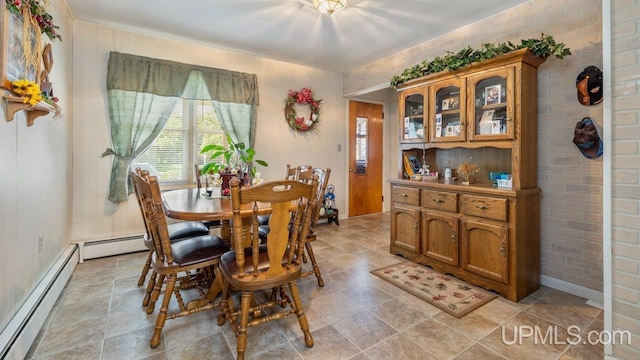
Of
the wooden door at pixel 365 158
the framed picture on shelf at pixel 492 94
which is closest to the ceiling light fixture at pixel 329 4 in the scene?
the framed picture on shelf at pixel 492 94

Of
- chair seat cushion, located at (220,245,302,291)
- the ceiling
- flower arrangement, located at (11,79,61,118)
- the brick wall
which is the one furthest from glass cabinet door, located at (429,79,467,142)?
flower arrangement, located at (11,79,61,118)

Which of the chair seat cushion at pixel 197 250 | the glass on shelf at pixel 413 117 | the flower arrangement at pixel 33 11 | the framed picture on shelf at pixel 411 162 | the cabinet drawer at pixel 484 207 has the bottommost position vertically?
the chair seat cushion at pixel 197 250

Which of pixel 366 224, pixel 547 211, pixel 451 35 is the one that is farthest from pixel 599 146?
pixel 366 224

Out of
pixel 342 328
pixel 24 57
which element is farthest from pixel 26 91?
pixel 342 328

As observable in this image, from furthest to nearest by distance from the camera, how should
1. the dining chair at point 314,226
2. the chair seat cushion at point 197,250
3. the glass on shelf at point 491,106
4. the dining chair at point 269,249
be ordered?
the glass on shelf at point 491,106
the dining chair at point 314,226
the chair seat cushion at point 197,250
the dining chair at point 269,249

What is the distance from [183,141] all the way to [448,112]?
3.29 m

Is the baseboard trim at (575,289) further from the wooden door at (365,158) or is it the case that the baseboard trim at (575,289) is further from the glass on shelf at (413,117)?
the wooden door at (365,158)

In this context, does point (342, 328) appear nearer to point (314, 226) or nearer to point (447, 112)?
point (314, 226)

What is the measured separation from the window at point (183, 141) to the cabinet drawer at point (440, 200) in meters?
2.85

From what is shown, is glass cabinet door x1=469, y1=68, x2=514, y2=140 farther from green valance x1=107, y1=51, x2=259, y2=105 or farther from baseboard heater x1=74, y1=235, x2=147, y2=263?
baseboard heater x1=74, y1=235, x2=147, y2=263

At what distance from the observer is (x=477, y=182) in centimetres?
299

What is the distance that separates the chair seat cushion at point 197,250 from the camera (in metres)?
1.83

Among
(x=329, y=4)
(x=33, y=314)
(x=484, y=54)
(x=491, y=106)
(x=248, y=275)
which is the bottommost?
(x=33, y=314)

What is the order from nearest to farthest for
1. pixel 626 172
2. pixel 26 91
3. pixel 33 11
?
pixel 626 172
pixel 26 91
pixel 33 11
